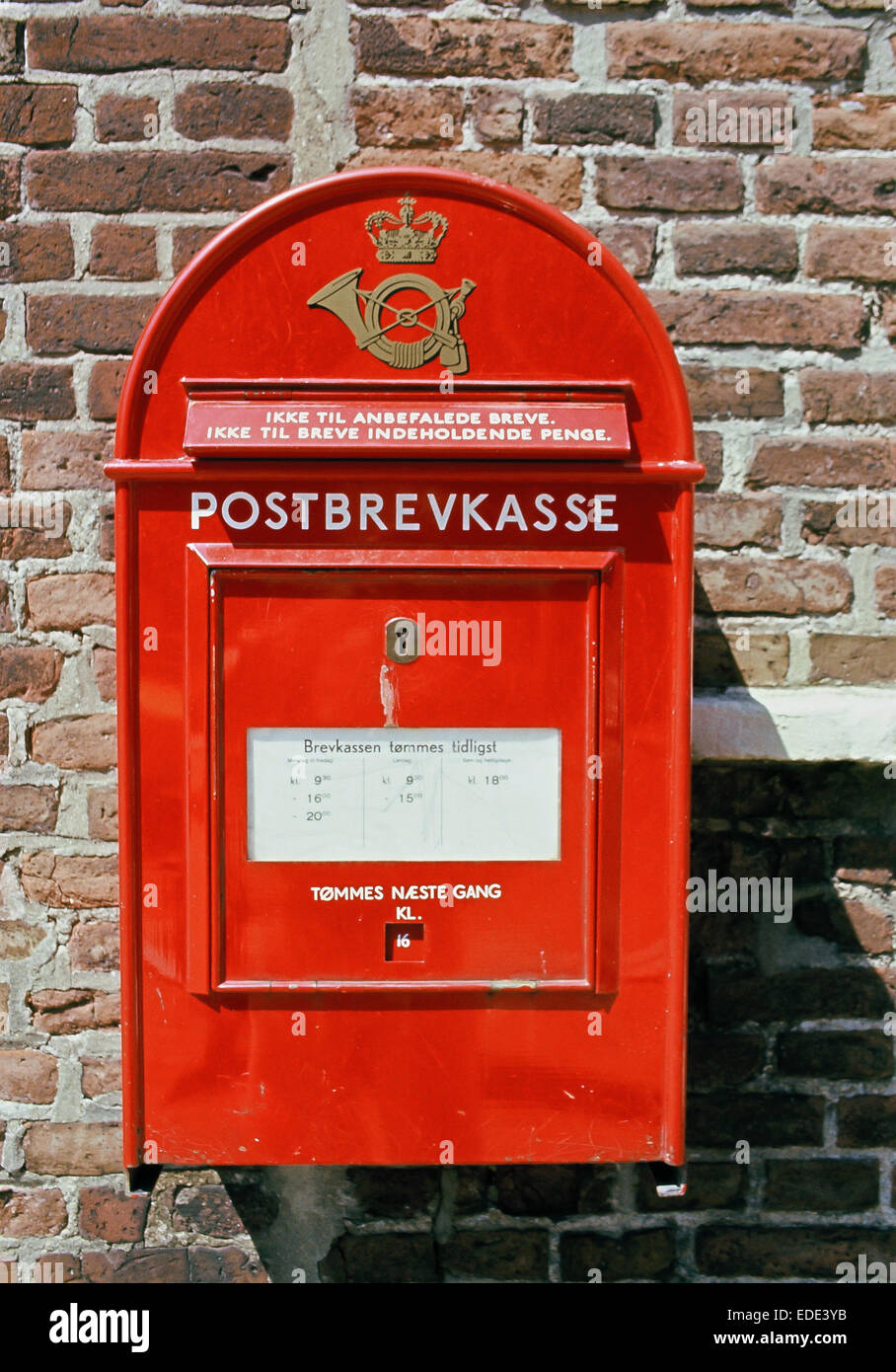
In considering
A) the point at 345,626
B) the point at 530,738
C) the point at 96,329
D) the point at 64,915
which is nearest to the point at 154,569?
the point at 345,626

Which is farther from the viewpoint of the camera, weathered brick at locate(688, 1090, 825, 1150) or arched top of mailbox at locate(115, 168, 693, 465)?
weathered brick at locate(688, 1090, 825, 1150)

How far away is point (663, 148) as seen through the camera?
5.09 ft

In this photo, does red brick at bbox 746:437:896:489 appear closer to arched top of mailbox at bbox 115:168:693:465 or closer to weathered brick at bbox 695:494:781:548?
weathered brick at bbox 695:494:781:548

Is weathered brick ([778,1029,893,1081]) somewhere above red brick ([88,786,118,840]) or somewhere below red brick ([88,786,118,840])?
below

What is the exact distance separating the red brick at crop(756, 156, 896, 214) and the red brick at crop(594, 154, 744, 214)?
53 mm

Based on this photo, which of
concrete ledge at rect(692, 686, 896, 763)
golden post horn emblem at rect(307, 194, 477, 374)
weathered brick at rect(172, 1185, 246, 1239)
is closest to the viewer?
golden post horn emblem at rect(307, 194, 477, 374)

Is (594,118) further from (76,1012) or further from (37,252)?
(76,1012)

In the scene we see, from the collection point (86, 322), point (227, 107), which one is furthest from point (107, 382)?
point (227, 107)

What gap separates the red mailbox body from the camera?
1.15m

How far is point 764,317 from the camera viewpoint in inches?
61.7

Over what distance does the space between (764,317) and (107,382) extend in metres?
1.08

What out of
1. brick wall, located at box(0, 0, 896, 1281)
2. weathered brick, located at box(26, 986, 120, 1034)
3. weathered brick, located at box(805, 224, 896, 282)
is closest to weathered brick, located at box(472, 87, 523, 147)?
brick wall, located at box(0, 0, 896, 1281)
